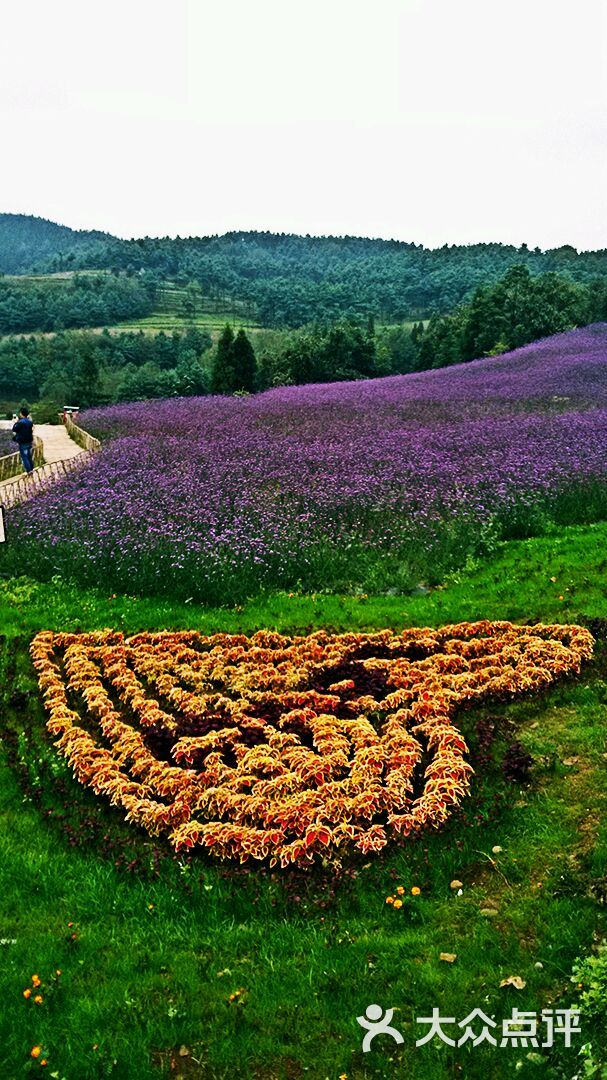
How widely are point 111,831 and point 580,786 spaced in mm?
3889

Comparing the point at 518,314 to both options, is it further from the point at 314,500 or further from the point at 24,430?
the point at 314,500

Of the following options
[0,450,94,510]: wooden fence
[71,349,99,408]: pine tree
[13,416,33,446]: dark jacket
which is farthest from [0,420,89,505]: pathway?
[71,349,99,408]: pine tree

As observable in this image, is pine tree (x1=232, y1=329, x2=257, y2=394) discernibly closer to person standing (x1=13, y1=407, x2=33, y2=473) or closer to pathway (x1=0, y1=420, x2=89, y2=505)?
pathway (x1=0, y1=420, x2=89, y2=505)

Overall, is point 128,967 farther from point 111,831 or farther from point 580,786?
point 580,786

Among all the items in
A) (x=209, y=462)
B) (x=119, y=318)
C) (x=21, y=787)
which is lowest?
(x=21, y=787)

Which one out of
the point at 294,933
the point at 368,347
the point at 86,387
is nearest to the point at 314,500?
the point at 294,933

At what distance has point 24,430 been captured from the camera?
20.0 meters

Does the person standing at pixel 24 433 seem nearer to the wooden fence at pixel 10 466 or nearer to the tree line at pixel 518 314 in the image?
the wooden fence at pixel 10 466

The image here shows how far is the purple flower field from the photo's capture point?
1149 cm

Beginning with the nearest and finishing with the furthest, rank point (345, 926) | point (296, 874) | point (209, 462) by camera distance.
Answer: point (345, 926) < point (296, 874) < point (209, 462)

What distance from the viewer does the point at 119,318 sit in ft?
374

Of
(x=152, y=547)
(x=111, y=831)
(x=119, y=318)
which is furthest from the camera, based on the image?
(x=119, y=318)

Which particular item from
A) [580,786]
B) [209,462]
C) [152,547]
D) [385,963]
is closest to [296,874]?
[385,963]

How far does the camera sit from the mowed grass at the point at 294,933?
386cm
